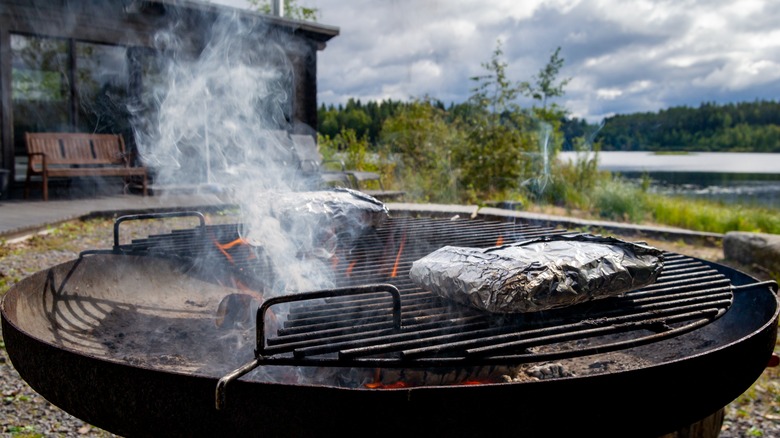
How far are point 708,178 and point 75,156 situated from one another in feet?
91.6

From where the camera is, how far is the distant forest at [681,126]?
13594 mm

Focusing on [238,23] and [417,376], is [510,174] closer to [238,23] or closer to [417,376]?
[238,23]

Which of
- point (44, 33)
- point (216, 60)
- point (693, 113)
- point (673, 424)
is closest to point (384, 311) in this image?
point (673, 424)

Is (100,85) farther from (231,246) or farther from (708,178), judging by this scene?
(708,178)

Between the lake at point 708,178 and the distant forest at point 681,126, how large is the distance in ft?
1.81

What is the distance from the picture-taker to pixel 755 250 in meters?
5.39

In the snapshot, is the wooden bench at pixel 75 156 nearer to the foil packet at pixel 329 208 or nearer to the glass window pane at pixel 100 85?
the glass window pane at pixel 100 85

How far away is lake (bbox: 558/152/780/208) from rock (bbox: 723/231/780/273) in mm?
6750

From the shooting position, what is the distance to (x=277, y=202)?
2881mm

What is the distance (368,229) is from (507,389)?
73.5 inches

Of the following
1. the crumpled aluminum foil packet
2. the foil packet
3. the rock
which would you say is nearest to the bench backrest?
the foil packet

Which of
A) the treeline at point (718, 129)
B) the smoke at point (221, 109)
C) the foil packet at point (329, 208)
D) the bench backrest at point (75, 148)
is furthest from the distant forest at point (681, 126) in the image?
the foil packet at point (329, 208)

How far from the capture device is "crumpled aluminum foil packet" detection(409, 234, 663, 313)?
1.68 meters

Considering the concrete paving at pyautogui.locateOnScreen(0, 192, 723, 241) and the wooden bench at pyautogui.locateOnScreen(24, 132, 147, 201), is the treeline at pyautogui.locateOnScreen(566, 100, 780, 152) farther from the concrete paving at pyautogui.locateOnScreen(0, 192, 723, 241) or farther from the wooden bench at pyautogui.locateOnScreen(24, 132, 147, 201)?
the wooden bench at pyautogui.locateOnScreen(24, 132, 147, 201)
